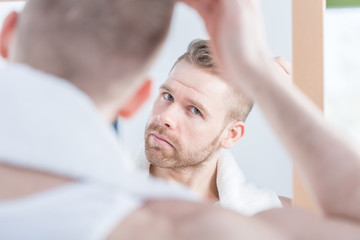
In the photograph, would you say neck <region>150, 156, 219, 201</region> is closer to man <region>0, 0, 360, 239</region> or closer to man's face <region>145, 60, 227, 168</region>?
man's face <region>145, 60, 227, 168</region>

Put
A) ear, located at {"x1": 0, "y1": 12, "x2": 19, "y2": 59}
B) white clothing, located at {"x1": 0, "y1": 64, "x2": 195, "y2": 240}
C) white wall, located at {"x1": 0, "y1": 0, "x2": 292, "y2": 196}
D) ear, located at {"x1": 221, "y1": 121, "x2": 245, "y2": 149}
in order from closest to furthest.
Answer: white clothing, located at {"x1": 0, "y1": 64, "x2": 195, "y2": 240} → ear, located at {"x1": 0, "y1": 12, "x2": 19, "y2": 59} → white wall, located at {"x1": 0, "y1": 0, "x2": 292, "y2": 196} → ear, located at {"x1": 221, "y1": 121, "x2": 245, "y2": 149}

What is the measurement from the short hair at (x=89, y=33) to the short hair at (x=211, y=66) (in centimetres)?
117

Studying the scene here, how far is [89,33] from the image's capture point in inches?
24.5

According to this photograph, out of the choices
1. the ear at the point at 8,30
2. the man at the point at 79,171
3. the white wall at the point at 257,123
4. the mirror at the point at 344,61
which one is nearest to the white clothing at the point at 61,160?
the man at the point at 79,171

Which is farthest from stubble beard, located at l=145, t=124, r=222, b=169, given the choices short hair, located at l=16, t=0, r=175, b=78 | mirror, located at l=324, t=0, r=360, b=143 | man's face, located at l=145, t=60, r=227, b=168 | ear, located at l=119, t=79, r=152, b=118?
short hair, located at l=16, t=0, r=175, b=78

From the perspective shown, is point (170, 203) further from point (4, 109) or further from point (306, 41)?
point (306, 41)

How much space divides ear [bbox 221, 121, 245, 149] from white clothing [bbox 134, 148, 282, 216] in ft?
0.21

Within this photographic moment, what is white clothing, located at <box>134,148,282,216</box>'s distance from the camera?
183 cm

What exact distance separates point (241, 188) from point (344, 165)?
103cm

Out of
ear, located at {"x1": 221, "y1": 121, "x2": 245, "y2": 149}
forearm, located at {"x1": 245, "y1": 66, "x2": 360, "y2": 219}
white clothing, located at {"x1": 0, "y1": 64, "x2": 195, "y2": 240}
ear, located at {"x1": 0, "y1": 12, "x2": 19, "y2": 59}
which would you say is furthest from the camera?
ear, located at {"x1": 221, "y1": 121, "x2": 245, "y2": 149}

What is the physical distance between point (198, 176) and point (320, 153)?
45.4 inches

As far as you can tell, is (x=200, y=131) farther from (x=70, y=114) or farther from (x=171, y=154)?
(x=70, y=114)

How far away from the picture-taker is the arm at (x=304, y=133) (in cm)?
85

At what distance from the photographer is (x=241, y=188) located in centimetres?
187
